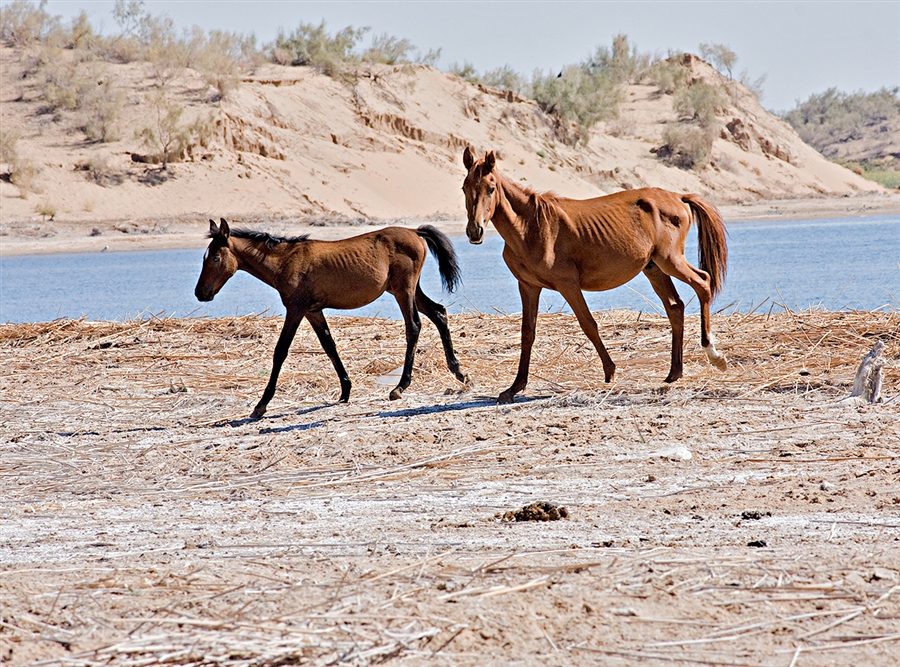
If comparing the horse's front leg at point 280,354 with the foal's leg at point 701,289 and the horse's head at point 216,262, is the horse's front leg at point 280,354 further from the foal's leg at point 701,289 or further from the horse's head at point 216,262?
the foal's leg at point 701,289

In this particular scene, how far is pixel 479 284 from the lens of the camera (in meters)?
24.0

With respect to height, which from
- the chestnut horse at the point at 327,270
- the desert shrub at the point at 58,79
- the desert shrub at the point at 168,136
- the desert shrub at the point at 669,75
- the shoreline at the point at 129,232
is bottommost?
the shoreline at the point at 129,232

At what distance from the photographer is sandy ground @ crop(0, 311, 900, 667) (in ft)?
12.6

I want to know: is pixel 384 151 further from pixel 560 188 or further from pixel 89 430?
pixel 89 430

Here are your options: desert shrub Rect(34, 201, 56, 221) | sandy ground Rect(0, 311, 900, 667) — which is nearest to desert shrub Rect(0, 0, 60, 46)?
desert shrub Rect(34, 201, 56, 221)

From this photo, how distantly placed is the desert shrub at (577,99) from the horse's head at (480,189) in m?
52.1

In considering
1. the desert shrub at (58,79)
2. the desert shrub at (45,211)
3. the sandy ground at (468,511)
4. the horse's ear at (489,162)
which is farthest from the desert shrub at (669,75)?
the horse's ear at (489,162)

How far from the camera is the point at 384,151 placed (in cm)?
5047

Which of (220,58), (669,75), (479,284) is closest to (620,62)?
(669,75)

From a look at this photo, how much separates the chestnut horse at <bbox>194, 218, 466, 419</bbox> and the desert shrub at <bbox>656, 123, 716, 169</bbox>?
169 feet

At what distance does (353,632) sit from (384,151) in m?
47.7

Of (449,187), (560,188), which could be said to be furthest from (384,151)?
(560,188)

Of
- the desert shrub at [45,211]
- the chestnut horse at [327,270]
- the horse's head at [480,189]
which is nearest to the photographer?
the horse's head at [480,189]

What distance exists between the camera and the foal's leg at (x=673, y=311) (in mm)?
9148
